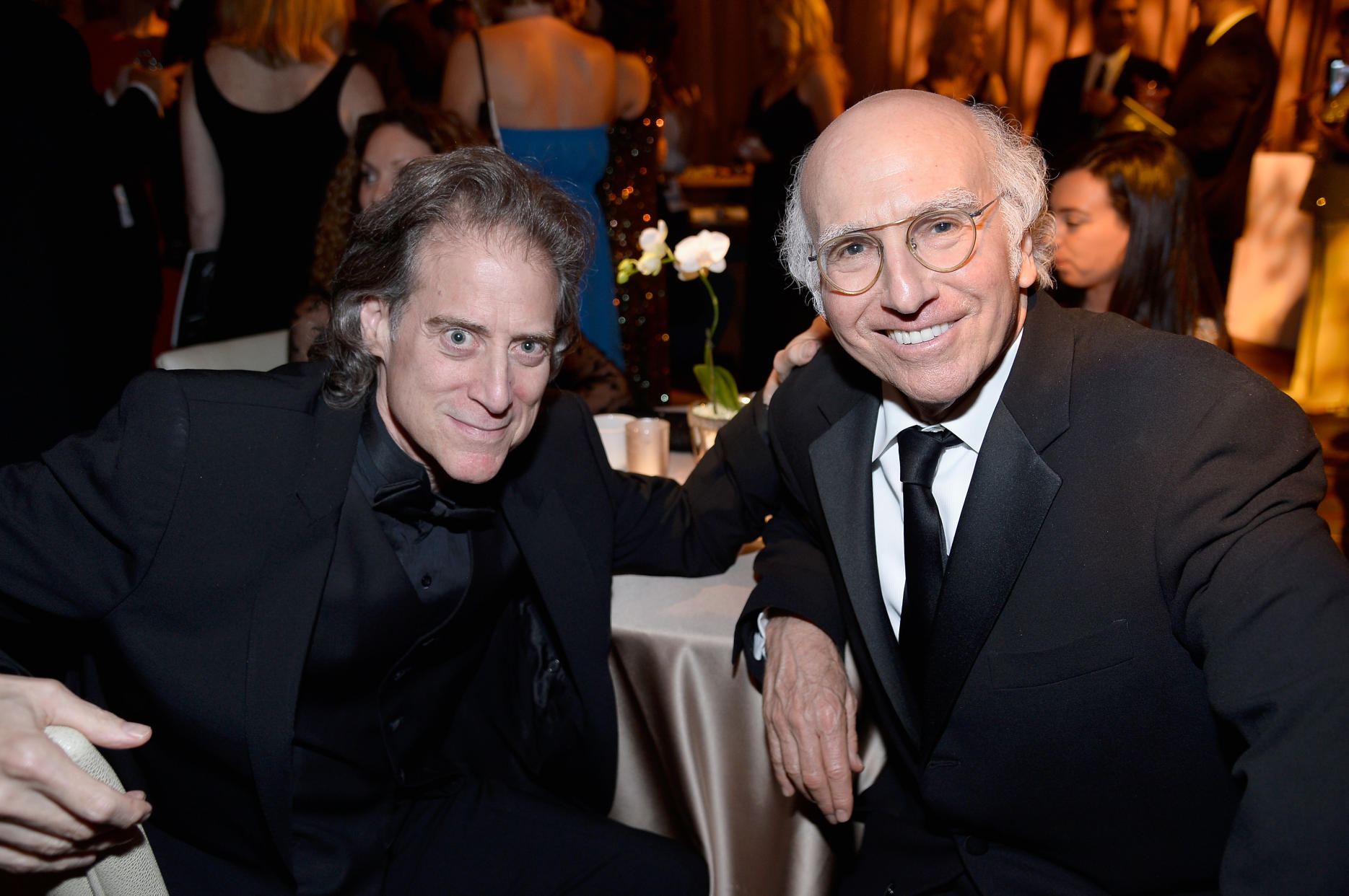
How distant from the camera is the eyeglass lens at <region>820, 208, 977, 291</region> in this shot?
139 centimetres

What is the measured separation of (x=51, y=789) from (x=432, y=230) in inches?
35.3

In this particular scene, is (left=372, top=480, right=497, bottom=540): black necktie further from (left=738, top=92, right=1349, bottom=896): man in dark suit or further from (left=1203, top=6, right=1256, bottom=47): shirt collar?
(left=1203, top=6, right=1256, bottom=47): shirt collar

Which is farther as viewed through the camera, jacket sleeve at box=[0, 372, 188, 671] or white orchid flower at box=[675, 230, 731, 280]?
white orchid flower at box=[675, 230, 731, 280]

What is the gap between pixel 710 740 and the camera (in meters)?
1.78

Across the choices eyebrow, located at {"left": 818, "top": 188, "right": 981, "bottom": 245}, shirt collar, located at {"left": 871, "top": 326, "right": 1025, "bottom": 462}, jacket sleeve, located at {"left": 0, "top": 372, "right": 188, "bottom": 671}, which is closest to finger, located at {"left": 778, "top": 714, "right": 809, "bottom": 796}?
shirt collar, located at {"left": 871, "top": 326, "right": 1025, "bottom": 462}

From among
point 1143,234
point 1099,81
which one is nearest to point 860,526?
point 1143,234

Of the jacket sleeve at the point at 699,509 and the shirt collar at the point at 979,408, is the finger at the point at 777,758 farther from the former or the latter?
the shirt collar at the point at 979,408

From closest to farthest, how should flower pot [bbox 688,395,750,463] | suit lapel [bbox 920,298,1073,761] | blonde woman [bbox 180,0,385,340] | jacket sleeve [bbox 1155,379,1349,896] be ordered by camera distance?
jacket sleeve [bbox 1155,379,1349,896], suit lapel [bbox 920,298,1073,761], flower pot [bbox 688,395,750,463], blonde woman [bbox 180,0,385,340]

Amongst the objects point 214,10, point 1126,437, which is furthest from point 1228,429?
point 214,10

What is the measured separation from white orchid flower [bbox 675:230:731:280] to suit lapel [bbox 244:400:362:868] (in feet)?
2.91

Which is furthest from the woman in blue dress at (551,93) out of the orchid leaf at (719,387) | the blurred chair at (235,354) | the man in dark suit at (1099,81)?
the man in dark suit at (1099,81)

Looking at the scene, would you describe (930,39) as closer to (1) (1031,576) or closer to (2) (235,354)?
(2) (235,354)

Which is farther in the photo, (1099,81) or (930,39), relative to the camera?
(930,39)

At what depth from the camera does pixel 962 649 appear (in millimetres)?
1403
